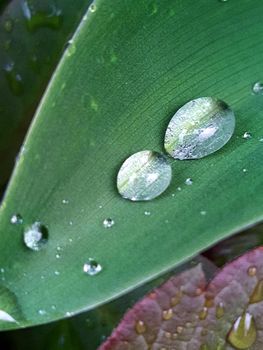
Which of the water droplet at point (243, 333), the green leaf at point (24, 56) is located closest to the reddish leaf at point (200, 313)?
the water droplet at point (243, 333)

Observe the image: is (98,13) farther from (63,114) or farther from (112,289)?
(112,289)

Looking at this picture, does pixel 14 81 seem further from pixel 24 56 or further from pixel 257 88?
pixel 257 88

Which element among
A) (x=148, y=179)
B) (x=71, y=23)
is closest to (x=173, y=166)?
(x=148, y=179)

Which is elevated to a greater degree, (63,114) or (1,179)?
(63,114)

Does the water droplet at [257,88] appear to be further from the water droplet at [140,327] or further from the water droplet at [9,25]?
the water droplet at [9,25]

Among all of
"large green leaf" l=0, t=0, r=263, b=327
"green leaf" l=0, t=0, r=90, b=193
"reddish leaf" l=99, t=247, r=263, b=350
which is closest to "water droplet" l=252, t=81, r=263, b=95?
"large green leaf" l=0, t=0, r=263, b=327

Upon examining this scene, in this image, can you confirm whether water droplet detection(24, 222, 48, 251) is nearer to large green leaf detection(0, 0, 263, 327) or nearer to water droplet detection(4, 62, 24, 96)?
large green leaf detection(0, 0, 263, 327)
